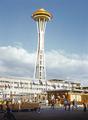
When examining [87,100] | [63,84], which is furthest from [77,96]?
[63,84]

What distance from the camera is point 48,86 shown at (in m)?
152

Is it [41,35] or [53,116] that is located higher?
[41,35]

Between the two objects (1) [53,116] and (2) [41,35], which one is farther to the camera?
(2) [41,35]

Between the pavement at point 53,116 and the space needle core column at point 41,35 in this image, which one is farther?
the space needle core column at point 41,35

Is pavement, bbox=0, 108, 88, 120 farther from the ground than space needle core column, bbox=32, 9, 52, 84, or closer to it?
closer to it

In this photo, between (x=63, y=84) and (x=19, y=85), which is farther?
(x=63, y=84)

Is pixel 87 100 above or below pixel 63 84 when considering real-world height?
below

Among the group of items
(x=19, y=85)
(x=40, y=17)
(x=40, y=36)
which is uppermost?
(x=40, y=17)

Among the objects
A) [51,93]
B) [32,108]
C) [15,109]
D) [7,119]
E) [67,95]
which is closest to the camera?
[7,119]

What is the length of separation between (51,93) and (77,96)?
732 centimetres

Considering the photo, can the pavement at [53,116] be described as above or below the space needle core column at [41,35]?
below

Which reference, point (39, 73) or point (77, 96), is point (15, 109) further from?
point (39, 73)

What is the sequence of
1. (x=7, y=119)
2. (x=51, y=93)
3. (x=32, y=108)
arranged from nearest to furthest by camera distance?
(x=7, y=119)
(x=32, y=108)
(x=51, y=93)

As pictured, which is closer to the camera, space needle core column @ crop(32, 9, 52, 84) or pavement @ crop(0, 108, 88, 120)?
pavement @ crop(0, 108, 88, 120)
